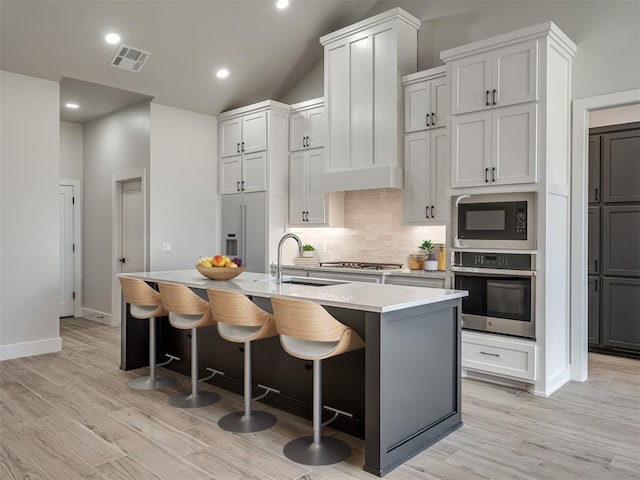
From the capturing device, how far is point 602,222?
5.30 metres

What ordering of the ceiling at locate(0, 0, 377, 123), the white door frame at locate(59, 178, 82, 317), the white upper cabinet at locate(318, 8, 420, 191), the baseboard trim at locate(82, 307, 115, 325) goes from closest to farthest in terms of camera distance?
the ceiling at locate(0, 0, 377, 123), the white upper cabinet at locate(318, 8, 420, 191), the baseboard trim at locate(82, 307, 115, 325), the white door frame at locate(59, 178, 82, 317)

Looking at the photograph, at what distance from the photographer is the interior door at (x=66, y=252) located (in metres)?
7.21

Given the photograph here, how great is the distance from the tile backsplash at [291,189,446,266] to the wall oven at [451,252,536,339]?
0.94 m

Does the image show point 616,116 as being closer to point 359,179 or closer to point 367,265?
point 359,179

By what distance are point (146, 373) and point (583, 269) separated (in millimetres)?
3911

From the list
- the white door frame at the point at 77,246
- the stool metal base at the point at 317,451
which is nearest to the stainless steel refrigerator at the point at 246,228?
the white door frame at the point at 77,246

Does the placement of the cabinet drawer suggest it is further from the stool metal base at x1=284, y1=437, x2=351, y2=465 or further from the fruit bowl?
the fruit bowl

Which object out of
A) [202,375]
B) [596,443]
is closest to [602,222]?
[596,443]

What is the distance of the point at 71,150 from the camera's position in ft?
23.8

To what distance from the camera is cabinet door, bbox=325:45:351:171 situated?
211 inches

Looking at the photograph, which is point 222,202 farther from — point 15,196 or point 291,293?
point 291,293

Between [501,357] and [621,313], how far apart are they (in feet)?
6.63

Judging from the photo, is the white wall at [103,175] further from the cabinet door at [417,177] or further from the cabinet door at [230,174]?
the cabinet door at [417,177]

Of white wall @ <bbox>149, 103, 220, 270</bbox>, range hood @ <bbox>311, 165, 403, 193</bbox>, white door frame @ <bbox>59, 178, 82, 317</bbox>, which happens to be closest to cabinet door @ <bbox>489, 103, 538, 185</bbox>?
range hood @ <bbox>311, 165, 403, 193</bbox>
